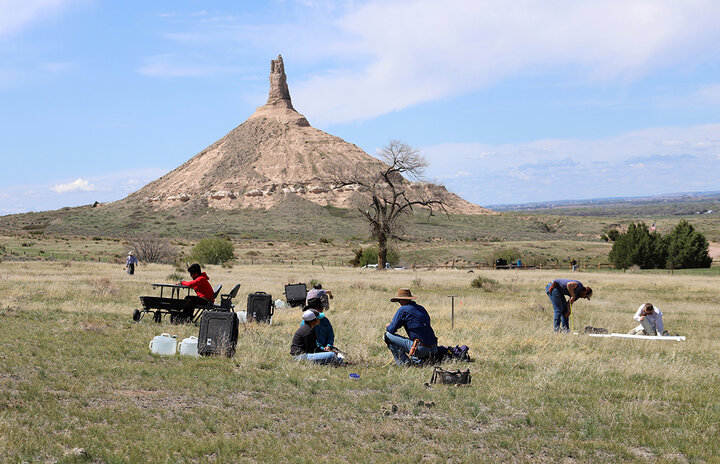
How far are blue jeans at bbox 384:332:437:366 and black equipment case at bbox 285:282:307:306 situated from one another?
8.56 m

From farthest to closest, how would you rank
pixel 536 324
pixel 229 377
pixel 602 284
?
pixel 602 284, pixel 536 324, pixel 229 377

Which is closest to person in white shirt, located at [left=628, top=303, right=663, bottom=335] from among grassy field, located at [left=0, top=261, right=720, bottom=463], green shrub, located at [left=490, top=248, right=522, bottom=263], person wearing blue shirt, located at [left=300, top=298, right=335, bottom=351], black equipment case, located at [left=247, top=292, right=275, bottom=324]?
grassy field, located at [left=0, top=261, right=720, bottom=463]

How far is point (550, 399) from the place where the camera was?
27.7 ft

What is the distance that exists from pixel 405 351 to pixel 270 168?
142624mm

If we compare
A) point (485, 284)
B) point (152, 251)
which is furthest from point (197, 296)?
point (152, 251)

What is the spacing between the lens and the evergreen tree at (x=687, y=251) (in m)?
55.9

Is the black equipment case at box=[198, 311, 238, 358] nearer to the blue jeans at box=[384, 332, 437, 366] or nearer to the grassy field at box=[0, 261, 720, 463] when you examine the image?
the grassy field at box=[0, 261, 720, 463]

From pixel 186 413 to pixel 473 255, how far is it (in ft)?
195

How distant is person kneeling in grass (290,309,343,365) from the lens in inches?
407

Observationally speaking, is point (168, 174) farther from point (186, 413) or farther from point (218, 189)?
point (186, 413)

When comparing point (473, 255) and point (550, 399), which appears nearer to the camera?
point (550, 399)

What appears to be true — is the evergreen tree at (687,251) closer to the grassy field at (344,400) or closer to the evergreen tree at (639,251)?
the evergreen tree at (639,251)

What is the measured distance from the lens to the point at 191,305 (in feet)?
47.6

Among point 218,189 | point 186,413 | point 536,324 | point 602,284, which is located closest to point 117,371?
point 186,413
